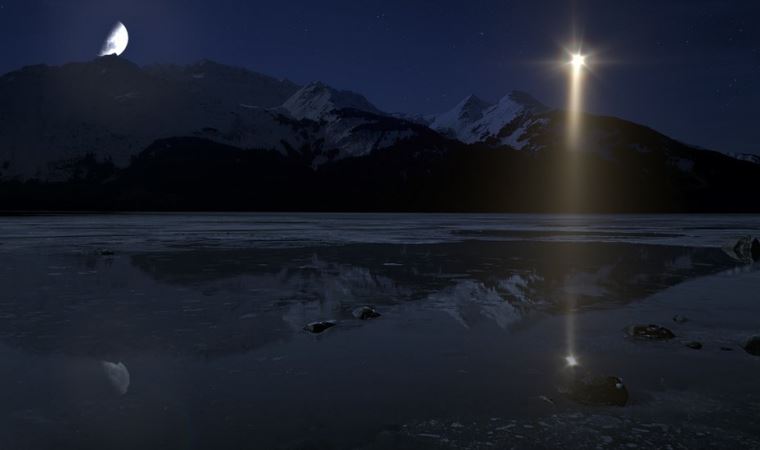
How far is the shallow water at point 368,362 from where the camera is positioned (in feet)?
22.2

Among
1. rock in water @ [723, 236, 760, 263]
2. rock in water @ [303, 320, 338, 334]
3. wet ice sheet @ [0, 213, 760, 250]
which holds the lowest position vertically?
wet ice sheet @ [0, 213, 760, 250]

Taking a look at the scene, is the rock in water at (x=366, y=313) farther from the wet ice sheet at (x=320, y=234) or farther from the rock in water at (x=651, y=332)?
the wet ice sheet at (x=320, y=234)

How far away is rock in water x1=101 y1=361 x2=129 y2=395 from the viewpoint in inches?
329

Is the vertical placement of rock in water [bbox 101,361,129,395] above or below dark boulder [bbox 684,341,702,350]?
below

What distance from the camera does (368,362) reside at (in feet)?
32.0

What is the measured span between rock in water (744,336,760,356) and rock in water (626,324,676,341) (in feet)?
4.23

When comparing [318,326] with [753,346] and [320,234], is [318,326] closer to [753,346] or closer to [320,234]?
[753,346]

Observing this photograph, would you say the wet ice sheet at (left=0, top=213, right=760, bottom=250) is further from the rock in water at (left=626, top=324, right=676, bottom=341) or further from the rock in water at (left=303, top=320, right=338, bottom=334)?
the rock in water at (left=626, top=324, right=676, bottom=341)

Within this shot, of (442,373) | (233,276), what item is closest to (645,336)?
(442,373)

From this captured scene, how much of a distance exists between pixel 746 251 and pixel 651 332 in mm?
22818

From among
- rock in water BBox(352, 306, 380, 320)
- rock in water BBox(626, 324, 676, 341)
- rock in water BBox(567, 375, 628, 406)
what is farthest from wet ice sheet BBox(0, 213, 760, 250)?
rock in water BBox(567, 375, 628, 406)

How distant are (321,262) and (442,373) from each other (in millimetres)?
17424

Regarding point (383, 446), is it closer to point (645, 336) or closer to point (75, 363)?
point (75, 363)

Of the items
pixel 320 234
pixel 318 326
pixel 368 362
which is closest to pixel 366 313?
pixel 318 326
